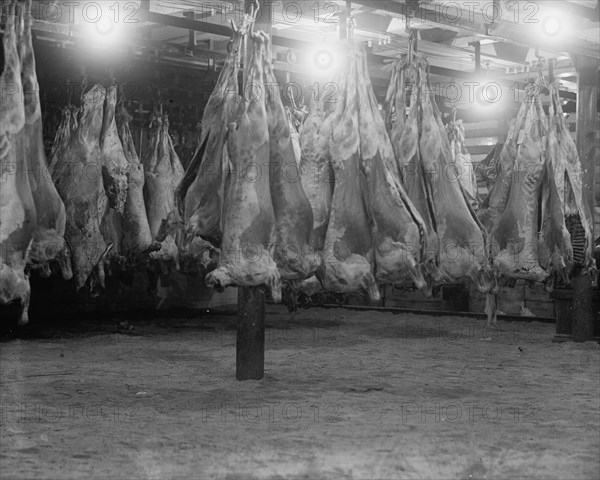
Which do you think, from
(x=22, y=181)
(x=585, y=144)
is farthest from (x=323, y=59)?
(x=22, y=181)

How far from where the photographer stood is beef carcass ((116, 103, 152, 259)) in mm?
9008

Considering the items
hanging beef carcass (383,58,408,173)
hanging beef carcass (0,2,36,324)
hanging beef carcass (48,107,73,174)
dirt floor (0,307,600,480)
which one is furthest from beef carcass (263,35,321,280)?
hanging beef carcass (48,107,73,174)

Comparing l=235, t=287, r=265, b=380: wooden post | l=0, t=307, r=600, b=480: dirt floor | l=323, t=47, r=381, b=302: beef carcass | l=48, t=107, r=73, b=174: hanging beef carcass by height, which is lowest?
l=0, t=307, r=600, b=480: dirt floor

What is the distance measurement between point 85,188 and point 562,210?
4138mm

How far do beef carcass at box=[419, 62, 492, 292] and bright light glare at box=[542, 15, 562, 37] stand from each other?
101 inches

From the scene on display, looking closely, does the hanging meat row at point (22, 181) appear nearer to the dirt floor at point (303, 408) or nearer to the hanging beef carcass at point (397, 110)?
the dirt floor at point (303, 408)

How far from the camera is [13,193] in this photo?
15.9 ft

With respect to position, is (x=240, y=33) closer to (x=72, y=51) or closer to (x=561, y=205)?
(x=561, y=205)

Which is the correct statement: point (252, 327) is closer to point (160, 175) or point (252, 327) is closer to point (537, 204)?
point (537, 204)

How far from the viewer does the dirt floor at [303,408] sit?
5.07 metres

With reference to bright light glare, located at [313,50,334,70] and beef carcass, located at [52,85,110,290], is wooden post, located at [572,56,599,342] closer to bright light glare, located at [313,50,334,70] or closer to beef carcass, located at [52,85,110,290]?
bright light glare, located at [313,50,334,70]

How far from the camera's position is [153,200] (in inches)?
379

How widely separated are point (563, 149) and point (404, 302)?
8.18 metres

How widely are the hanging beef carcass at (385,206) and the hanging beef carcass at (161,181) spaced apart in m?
4.05
